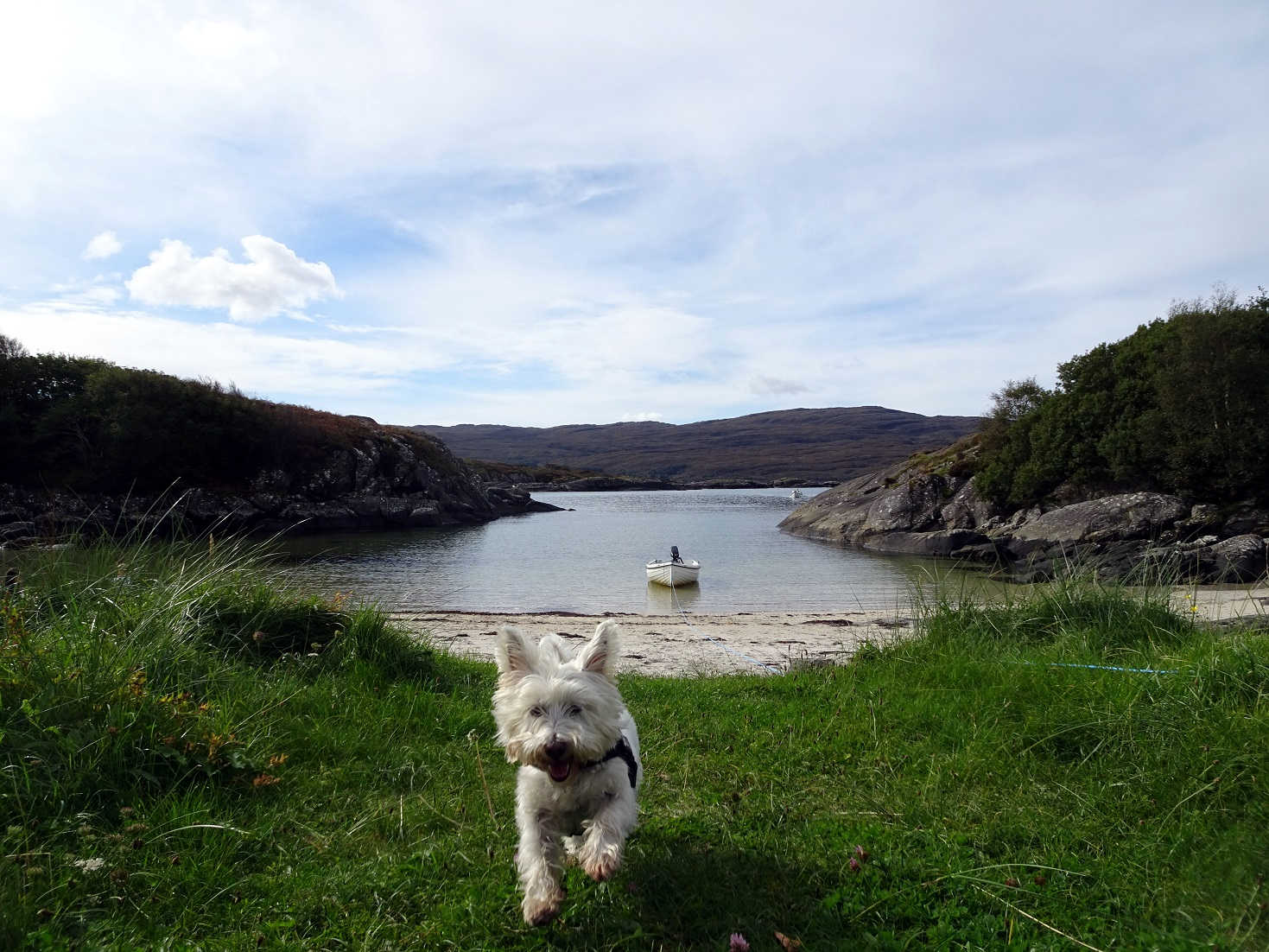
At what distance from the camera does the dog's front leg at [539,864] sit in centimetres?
334

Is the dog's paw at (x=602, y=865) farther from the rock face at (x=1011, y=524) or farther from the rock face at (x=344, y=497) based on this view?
the rock face at (x=344, y=497)

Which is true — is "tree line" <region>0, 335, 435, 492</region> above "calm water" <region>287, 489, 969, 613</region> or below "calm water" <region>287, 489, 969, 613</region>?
above

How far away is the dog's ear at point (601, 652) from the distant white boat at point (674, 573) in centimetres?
2494

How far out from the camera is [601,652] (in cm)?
395

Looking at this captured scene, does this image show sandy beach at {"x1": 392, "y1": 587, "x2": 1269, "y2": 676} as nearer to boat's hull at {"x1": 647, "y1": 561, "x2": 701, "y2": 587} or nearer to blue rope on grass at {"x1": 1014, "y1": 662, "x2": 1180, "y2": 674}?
blue rope on grass at {"x1": 1014, "y1": 662, "x2": 1180, "y2": 674}

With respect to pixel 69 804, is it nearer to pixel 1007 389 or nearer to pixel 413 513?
pixel 1007 389

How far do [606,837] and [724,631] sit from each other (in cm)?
1360

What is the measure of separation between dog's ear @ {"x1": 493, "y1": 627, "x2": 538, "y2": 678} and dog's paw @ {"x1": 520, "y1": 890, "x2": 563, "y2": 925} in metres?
1.01

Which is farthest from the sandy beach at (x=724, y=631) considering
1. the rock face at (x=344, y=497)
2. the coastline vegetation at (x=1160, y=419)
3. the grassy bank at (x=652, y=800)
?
the rock face at (x=344, y=497)

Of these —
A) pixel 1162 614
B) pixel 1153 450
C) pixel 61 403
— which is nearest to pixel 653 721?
A: pixel 1162 614

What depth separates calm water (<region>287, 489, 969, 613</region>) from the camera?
80.7 feet

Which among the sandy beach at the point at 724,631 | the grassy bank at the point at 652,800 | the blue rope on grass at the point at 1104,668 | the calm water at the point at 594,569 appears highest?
the blue rope on grass at the point at 1104,668

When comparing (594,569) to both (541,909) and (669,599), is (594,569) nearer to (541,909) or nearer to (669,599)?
(669,599)

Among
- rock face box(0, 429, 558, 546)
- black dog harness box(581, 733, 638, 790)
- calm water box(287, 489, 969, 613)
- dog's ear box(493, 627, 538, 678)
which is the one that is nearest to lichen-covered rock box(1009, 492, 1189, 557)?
calm water box(287, 489, 969, 613)
